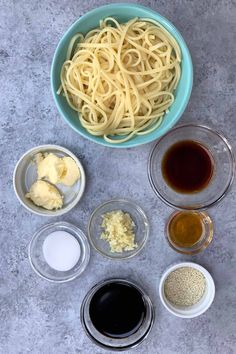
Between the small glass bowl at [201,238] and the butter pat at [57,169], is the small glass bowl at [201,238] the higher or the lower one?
the lower one

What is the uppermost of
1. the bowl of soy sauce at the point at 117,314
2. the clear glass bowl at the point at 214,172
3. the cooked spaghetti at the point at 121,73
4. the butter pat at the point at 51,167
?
the cooked spaghetti at the point at 121,73

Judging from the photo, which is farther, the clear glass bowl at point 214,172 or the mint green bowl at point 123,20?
the clear glass bowl at point 214,172

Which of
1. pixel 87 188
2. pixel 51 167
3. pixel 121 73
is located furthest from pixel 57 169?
pixel 121 73

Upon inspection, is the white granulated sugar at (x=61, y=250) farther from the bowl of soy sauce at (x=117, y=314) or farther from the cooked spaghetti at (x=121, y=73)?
the cooked spaghetti at (x=121, y=73)

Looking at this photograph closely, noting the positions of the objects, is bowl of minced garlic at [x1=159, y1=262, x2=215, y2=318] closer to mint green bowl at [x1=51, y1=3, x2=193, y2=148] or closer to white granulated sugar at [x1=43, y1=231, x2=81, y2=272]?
white granulated sugar at [x1=43, y1=231, x2=81, y2=272]

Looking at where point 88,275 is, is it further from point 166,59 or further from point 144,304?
point 166,59

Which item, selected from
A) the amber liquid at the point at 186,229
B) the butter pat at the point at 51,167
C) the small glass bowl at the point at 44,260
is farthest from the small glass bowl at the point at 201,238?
the butter pat at the point at 51,167
